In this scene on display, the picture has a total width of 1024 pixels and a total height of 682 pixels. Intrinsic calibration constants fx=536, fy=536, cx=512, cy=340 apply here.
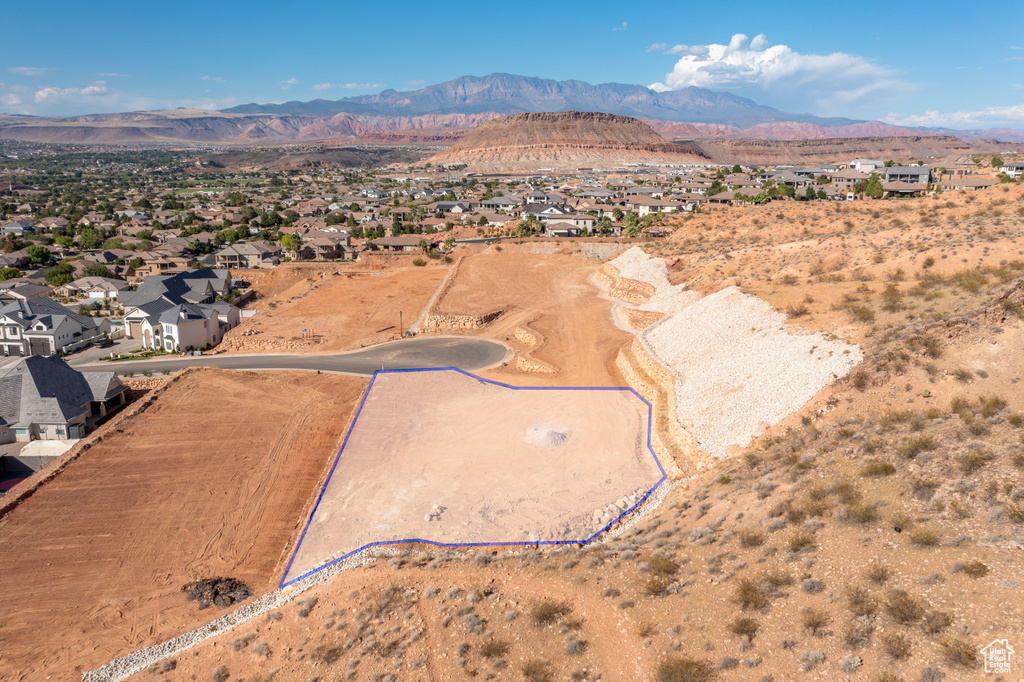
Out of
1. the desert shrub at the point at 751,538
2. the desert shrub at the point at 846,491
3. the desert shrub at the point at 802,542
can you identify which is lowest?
the desert shrub at the point at 751,538

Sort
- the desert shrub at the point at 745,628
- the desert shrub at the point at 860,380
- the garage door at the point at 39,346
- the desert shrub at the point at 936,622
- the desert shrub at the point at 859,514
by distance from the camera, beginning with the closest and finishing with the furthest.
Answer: the desert shrub at the point at 936,622 < the desert shrub at the point at 745,628 < the desert shrub at the point at 859,514 < the desert shrub at the point at 860,380 < the garage door at the point at 39,346

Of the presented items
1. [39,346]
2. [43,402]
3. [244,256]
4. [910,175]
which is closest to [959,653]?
[43,402]

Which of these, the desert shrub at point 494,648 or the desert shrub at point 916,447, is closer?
the desert shrub at point 494,648

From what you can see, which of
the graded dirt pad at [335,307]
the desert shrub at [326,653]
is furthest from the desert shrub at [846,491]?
the graded dirt pad at [335,307]

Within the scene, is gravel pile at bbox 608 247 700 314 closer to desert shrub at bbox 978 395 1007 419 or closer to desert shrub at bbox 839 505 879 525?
desert shrub at bbox 978 395 1007 419

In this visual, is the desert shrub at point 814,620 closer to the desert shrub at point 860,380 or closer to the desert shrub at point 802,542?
the desert shrub at point 802,542

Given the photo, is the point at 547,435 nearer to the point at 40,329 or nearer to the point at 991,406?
the point at 991,406

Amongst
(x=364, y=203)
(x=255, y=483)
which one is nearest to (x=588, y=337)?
(x=255, y=483)
